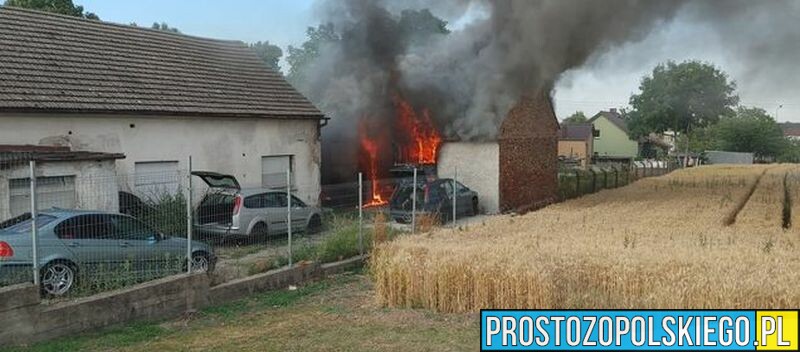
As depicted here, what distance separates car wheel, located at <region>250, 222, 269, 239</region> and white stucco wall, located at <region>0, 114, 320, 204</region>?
3150mm

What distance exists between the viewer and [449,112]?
24297mm

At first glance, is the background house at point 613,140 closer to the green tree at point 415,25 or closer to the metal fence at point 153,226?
the green tree at point 415,25

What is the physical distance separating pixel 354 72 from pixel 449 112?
4978 millimetres

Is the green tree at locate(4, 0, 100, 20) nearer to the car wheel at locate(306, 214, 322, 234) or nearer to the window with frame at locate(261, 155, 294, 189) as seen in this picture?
the window with frame at locate(261, 155, 294, 189)

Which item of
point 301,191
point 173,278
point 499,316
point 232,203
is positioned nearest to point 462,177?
point 301,191

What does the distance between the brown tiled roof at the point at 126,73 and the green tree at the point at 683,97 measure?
50.6m

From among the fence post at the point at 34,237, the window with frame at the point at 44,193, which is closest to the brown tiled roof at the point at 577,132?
the window with frame at the point at 44,193

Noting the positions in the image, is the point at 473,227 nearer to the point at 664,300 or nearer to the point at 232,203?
the point at 664,300

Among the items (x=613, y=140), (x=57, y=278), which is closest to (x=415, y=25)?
(x=57, y=278)

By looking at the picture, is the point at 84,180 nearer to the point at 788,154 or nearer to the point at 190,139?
the point at 190,139

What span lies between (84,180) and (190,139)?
15.0 feet

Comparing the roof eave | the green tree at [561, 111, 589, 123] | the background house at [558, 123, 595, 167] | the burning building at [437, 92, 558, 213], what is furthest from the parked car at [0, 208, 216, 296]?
the green tree at [561, 111, 589, 123]

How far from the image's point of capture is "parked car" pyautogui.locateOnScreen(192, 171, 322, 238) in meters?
14.8

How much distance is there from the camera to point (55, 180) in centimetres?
1320
